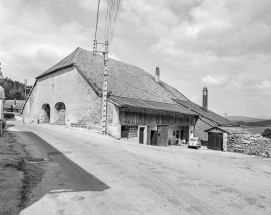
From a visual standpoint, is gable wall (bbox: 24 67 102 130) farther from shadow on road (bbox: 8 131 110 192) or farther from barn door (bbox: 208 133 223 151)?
barn door (bbox: 208 133 223 151)

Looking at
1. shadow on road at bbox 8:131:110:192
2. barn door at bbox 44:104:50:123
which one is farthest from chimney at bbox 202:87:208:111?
shadow on road at bbox 8:131:110:192

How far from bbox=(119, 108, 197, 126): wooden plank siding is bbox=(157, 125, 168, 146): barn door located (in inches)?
17.0

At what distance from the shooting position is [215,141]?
24.3 m

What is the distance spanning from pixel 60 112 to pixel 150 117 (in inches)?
403

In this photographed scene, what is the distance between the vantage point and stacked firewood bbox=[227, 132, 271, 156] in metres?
19.6

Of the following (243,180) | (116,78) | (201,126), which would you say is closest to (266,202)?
(243,180)

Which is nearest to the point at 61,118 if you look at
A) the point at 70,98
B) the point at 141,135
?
the point at 70,98

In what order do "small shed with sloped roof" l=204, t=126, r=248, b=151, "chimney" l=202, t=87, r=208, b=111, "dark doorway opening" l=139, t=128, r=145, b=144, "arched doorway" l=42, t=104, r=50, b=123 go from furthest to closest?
"chimney" l=202, t=87, r=208, b=111 < "arched doorway" l=42, t=104, r=50, b=123 < "small shed with sloped roof" l=204, t=126, r=248, b=151 < "dark doorway opening" l=139, t=128, r=145, b=144

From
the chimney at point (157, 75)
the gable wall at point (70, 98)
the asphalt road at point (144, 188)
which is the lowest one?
the asphalt road at point (144, 188)

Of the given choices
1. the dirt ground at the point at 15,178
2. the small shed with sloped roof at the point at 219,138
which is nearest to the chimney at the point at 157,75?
the small shed with sloped roof at the point at 219,138

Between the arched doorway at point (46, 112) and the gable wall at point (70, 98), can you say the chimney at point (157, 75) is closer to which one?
the gable wall at point (70, 98)

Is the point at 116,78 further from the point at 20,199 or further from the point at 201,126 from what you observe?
the point at 20,199

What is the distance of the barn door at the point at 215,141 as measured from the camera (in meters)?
23.8

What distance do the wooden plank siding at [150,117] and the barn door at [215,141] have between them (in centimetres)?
395
